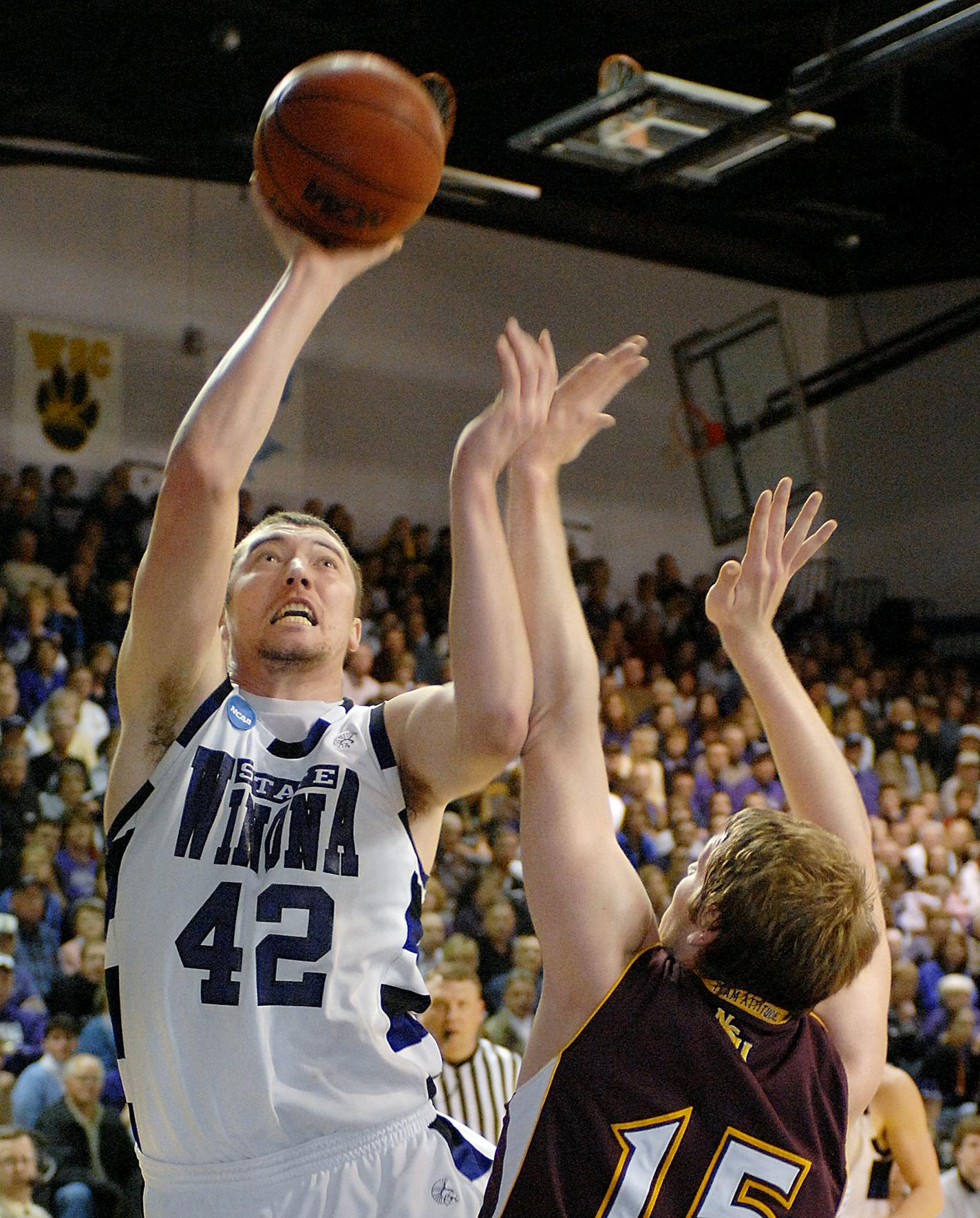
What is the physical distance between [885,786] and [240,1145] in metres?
9.66

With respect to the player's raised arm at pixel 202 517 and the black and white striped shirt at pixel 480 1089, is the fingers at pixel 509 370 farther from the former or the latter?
the black and white striped shirt at pixel 480 1089

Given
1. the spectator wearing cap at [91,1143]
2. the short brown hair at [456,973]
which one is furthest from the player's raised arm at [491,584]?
the spectator wearing cap at [91,1143]

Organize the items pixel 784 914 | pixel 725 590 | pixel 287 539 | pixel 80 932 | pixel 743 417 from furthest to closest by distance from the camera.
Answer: pixel 743 417 → pixel 80 932 → pixel 287 539 → pixel 725 590 → pixel 784 914

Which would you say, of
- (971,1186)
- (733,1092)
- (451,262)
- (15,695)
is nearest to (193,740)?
(733,1092)

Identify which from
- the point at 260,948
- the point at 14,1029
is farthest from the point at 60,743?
the point at 260,948

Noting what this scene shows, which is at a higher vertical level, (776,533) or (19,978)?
(776,533)

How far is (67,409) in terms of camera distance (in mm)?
13711

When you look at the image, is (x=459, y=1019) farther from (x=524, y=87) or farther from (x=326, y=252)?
(x=524, y=87)

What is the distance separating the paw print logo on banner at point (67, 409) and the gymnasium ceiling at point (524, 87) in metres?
1.91

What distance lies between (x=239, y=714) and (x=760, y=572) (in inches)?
34.9

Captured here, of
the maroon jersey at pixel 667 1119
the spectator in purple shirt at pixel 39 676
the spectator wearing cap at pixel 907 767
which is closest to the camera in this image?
the maroon jersey at pixel 667 1119

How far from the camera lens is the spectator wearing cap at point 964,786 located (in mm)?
11711

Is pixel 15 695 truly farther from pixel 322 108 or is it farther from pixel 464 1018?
pixel 322 108

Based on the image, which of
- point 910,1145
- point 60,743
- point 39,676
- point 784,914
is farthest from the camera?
point 39,676
